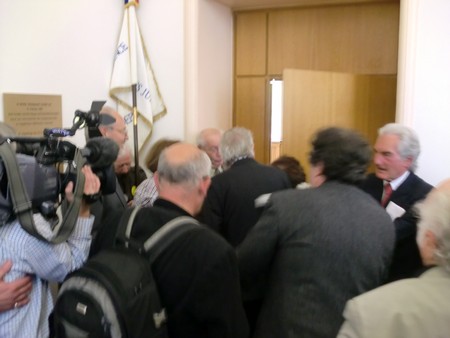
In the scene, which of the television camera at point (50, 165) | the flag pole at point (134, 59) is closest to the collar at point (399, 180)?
the television camera at point (50, 165)

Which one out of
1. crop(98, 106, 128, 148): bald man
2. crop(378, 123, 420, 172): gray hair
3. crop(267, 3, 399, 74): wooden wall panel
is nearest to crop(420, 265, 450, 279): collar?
crop(378, 123, 420, 172): gray hair

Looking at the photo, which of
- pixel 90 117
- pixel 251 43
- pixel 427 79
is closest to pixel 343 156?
pixel 90 117

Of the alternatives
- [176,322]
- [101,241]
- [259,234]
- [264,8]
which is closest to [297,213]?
[259,234]

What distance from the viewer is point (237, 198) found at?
7.66 feet

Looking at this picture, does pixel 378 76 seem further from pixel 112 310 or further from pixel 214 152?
pixel 112 310

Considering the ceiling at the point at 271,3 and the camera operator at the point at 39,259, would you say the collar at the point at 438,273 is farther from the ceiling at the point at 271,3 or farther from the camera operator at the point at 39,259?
the ceiling at the point at 271,3

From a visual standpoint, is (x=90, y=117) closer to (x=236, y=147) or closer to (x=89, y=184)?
(x=89, y=184)

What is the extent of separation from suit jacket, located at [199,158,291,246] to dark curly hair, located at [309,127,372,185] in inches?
26.7

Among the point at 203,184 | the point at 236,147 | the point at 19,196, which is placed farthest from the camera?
the point at 236,147

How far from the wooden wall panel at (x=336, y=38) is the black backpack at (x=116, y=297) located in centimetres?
303

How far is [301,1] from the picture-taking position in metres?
3.78

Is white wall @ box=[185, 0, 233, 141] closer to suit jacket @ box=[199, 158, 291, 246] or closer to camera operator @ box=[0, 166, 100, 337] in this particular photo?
suit jacket @ box=[199, 158, 291, 246]

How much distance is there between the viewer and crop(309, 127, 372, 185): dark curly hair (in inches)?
65.3

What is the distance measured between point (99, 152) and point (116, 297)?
0.59 m
